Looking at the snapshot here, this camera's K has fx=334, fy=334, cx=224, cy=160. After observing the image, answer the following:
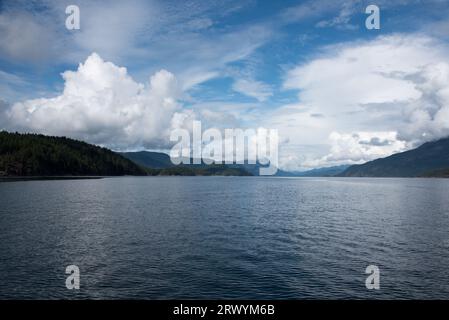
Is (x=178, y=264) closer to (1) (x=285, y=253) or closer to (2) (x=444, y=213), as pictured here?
(1) (x=285, y=253)

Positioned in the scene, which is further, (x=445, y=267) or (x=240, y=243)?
(x=240, y=243)

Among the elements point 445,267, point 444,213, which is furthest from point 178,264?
point 444,213

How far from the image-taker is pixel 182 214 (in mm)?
100125

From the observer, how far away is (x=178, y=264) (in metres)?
47.9

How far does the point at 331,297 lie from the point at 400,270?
15.0 meters

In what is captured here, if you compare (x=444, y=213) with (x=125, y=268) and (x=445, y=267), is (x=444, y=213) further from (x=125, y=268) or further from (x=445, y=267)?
(x=125, y=268)
